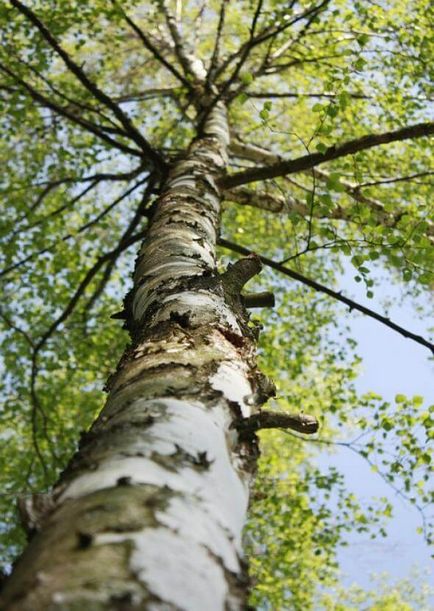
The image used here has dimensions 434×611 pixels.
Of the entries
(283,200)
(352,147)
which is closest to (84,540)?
(352,147)

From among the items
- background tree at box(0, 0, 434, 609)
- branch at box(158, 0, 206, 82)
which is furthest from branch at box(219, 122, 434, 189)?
branch at box(158, 0, 206, 82)

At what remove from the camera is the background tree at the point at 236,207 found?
126 inches

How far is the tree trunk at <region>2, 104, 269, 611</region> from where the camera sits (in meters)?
0.81

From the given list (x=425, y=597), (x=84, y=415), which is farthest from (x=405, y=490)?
(x=425, y=597)

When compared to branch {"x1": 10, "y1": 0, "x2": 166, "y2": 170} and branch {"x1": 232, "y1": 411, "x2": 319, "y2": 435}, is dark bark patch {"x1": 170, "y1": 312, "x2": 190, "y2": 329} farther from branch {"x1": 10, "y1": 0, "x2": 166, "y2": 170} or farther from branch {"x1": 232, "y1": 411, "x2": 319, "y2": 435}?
branch {"x1": 10, "y1": 0, "x2": 166, "y2": 170}

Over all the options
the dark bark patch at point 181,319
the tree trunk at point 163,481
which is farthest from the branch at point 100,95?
the dark bark patch at point 181,319

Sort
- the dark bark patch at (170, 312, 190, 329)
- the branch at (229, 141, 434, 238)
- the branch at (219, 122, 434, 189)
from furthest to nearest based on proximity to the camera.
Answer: the branch at (229, 141, 434, 238) < the branch at (219, 122, 434, 189) < the dark bark patch at (170, 312, 190, 329)

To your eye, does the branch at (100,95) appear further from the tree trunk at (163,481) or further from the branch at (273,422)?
the branch at (273,422)

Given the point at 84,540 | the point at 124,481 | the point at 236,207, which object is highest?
the point at 236,207

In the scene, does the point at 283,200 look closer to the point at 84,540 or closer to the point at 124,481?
the point at 124,481

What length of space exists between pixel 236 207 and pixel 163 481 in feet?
29.2

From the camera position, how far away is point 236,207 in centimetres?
972

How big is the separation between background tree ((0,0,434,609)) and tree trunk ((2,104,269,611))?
0.01m

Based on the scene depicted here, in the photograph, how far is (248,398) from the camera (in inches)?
65.3
